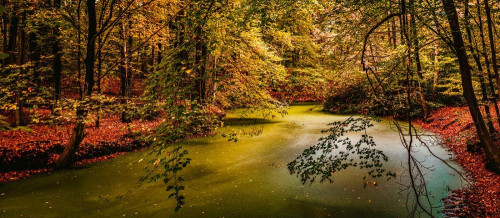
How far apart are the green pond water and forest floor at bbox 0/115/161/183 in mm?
514

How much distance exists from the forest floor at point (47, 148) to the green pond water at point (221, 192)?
1.69 ft

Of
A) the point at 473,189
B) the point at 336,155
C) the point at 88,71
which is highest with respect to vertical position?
the point at 88,71

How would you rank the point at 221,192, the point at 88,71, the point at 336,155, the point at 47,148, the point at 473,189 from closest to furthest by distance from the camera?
the point at 336,155
the point at 473,189
the point at 221,192
the point at 88,71
the point at 47,148

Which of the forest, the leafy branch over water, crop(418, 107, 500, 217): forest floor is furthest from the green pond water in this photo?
the leafy branch over water

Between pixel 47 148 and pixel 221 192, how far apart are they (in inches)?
184

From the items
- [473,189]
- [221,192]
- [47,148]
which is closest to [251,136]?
[221,192]

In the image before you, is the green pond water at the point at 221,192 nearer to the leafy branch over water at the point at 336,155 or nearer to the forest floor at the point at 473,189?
the forest floor at the point at 473,189

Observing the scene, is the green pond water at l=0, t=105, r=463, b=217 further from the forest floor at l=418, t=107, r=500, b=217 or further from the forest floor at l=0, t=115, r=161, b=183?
the forest floor at l=0, t=115, r=161, b=183

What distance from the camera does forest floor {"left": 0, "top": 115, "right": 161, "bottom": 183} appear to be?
579 centimetres

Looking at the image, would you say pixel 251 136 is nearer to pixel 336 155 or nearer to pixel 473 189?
pixel 336 155

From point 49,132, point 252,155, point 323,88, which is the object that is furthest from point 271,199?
point 323,88

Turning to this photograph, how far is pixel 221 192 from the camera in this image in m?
5.10

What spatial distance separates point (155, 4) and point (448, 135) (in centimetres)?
976

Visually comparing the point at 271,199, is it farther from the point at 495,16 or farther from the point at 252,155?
the point at 495,16
